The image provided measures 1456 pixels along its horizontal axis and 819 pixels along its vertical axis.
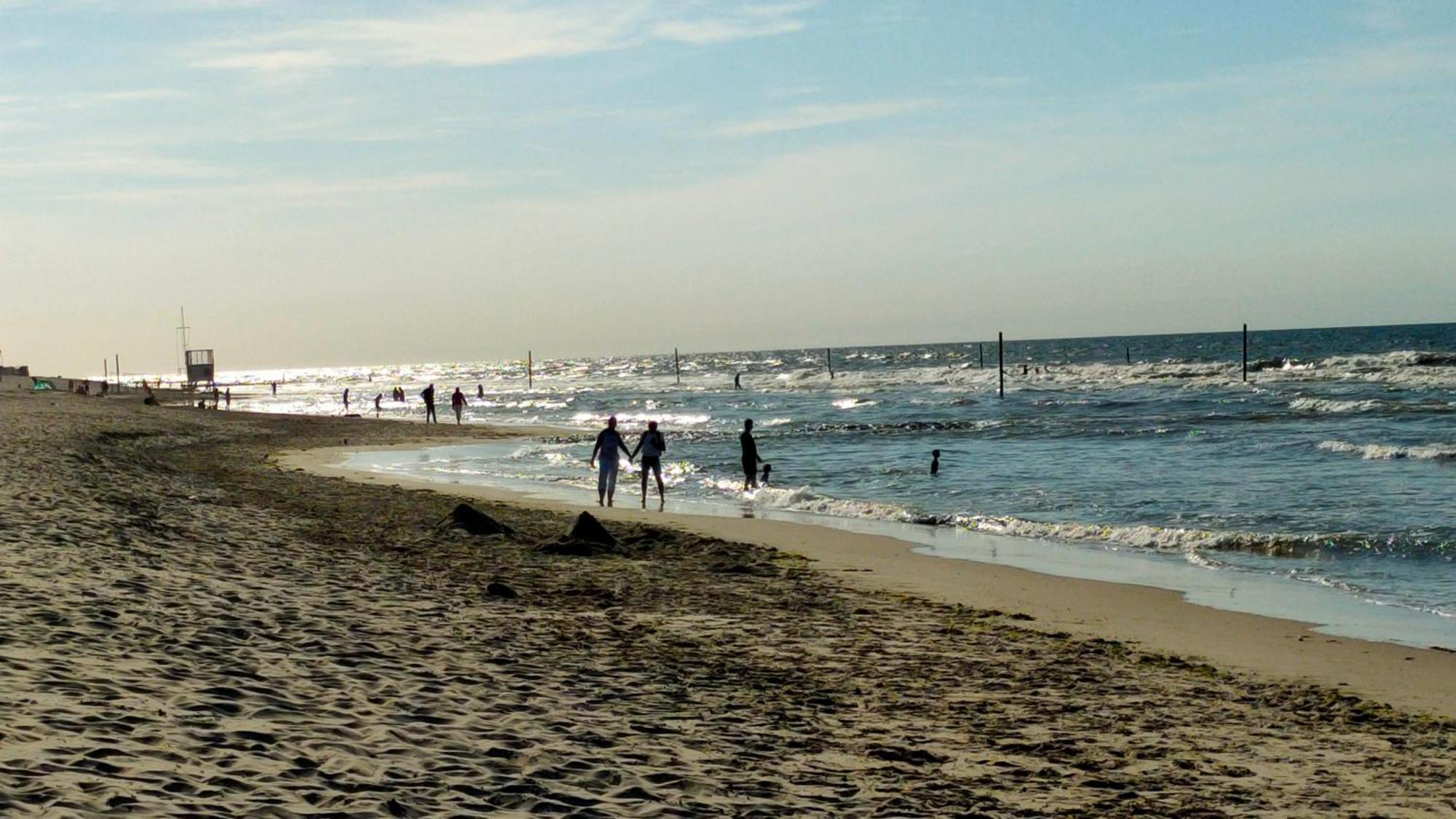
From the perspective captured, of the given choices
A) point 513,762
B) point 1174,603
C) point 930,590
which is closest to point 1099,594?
point 1174,603

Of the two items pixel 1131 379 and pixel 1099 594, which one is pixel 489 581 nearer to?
pixel 1099 594

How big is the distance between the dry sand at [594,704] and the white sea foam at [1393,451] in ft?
63.6

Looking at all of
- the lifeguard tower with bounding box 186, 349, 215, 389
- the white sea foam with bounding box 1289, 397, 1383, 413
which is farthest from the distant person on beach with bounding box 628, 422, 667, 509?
the lifeguard tower with bounding box 186, 349, 215, 389

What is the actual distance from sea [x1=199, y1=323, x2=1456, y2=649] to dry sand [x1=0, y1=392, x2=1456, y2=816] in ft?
12.5

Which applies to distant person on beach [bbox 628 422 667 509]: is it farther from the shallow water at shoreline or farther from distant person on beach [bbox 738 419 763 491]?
distant person on beach [bbox 738 419 763 491]

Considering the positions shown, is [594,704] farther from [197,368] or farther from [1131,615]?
[197,368]

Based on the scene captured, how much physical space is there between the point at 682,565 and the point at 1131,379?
63848 mm

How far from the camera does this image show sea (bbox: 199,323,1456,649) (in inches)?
572

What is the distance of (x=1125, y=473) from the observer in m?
25.4

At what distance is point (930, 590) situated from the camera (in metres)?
12.9

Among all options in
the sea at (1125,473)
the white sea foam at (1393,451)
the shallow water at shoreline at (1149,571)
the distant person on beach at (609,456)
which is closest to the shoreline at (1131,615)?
the shallow water at shoreline at (1149,571)

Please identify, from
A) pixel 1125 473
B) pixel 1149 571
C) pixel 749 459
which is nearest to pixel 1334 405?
pixel 1125 473

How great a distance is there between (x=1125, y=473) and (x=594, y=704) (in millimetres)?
20127

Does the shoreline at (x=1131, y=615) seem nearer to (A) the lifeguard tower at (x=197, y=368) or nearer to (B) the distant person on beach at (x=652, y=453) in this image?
(B) the distant person on beach at (x=652, y=453)
